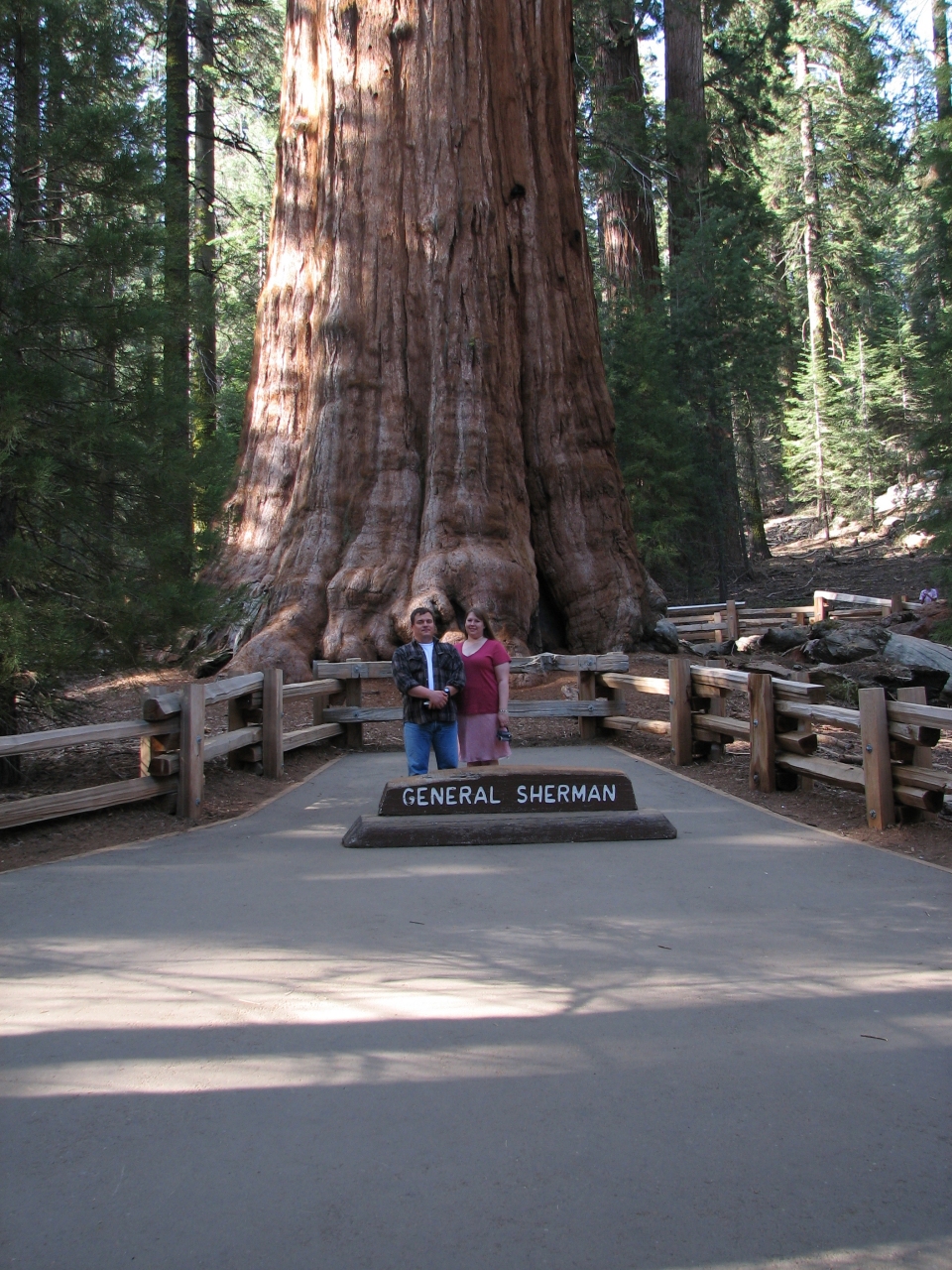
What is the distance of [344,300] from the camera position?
14672 millimetres

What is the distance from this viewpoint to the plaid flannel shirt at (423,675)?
8141mm

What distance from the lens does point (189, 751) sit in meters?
7.96

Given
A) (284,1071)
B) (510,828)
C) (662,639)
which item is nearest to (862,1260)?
(284,1071)

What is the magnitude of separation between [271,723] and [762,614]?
15237 mm

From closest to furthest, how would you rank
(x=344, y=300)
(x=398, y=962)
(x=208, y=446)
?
(x=398, y=962), (x=208, y=446), (x=344, y=300)

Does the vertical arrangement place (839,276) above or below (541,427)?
above

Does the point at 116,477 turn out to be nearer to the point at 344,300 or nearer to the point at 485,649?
the point at 485,649

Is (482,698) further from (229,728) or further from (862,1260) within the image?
(862,1260)

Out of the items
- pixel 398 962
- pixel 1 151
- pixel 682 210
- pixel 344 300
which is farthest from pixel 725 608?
pixel 398 962

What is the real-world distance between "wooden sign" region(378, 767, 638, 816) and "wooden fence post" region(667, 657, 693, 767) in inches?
121

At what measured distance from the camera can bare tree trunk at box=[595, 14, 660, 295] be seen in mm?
26453

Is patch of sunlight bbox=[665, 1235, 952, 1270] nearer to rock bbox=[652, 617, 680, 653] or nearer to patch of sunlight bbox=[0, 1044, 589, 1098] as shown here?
patch of sunlight bbox=[0, 1044, 589, 1098]

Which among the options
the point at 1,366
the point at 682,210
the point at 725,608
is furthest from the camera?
the point at 682,210

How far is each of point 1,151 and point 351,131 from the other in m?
7.79
